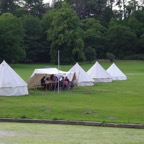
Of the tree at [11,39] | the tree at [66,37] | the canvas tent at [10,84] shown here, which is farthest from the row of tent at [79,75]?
the tree at [66,37]

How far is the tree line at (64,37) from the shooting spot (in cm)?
9981

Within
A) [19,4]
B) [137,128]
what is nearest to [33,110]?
[137,128]

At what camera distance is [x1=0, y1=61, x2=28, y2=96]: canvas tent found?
32.0m

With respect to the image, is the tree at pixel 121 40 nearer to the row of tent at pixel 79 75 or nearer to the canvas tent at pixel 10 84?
the row of tent at pixel 79 75

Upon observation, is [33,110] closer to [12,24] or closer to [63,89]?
[63,89]

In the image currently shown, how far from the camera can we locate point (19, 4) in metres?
140

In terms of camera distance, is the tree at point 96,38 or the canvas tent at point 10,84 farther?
the tree at point 96,38

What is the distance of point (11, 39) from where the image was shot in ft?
320

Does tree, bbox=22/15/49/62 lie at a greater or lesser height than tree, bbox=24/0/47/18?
lesser

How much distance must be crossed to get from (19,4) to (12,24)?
134 ft

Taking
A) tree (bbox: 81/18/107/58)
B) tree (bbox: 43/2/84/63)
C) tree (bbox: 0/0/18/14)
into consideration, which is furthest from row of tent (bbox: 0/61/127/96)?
tree (bbox: 0/0/18/14)

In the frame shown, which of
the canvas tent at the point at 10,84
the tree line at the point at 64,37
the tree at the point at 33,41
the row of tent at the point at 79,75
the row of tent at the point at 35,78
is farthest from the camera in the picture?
the tree at the point at 33,41

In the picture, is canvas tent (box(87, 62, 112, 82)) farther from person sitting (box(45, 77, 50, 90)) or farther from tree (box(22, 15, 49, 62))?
tree (box(22, 15, 49, 62))

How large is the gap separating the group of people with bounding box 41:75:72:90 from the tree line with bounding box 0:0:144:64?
59.4 metres
